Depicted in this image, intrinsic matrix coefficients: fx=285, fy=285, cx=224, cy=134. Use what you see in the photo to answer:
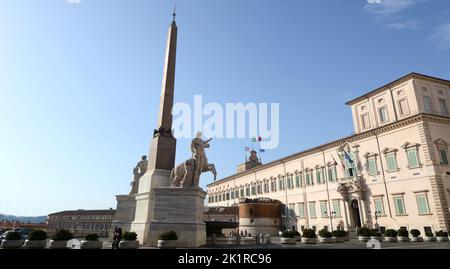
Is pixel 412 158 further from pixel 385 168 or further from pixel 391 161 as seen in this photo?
pixel 385 168

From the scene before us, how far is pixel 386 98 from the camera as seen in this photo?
33688mm

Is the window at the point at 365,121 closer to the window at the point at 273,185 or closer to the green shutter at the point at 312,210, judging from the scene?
the green shutter at the point at 312,210

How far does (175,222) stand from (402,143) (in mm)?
25494

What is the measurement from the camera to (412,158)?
28.1 m

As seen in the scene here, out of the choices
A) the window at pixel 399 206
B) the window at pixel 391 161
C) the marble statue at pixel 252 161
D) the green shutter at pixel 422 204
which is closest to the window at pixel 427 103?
the window at pixel 391 161

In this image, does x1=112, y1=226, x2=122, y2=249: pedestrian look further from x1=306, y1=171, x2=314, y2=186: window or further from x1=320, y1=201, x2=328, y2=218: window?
x1=306, y1=171, x2=314, y2=186: window

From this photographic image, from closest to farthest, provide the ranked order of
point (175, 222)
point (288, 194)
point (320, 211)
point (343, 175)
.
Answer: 1. point (175, 222)
2. point (343, 175)
3. point (320, 211)
4. point (288, 194)

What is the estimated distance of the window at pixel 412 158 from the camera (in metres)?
27.6

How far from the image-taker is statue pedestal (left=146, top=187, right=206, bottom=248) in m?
14.7

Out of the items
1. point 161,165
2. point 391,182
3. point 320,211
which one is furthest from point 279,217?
point 161,165

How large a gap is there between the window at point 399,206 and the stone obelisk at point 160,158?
950 inches

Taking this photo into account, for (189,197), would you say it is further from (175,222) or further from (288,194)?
(288,194)

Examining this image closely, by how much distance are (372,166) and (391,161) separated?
2.43 m

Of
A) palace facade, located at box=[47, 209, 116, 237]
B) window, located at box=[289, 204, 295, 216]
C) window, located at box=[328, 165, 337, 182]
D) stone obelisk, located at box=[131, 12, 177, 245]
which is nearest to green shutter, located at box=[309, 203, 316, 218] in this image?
window, located at box=[289, 204, 295, 216]
